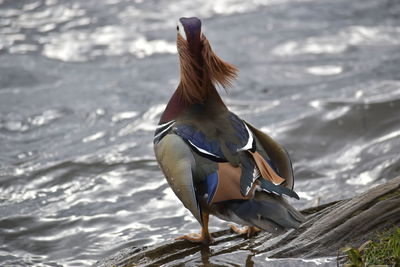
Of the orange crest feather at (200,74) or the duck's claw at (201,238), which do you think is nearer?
the duck's claw at (201,238)

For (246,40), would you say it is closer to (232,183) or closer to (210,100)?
(210,100)

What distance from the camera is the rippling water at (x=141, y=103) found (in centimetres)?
601

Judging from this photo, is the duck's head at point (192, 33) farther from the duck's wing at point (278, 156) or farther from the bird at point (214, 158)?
the duck's wing at point (278, 156)

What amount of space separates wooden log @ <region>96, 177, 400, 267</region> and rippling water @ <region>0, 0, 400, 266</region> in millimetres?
1320

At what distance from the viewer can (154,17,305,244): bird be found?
3729 millimetres

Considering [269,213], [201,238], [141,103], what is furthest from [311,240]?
[141,103]

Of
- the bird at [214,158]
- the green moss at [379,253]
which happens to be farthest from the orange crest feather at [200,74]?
the green moss at [379,253]

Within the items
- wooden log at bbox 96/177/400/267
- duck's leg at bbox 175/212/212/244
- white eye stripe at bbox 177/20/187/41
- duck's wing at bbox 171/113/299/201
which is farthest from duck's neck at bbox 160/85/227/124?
wooden log at bbox 96/177/400/267

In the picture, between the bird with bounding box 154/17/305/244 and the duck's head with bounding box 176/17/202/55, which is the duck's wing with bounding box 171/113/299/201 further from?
the duck's head with bounding box 176/17/202/55

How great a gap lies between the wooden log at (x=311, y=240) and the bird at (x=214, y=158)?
141 millimetres

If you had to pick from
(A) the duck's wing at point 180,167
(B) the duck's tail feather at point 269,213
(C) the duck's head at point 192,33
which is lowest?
(B) the duck's tail feather at point 269,213

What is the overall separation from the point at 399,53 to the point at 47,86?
189 inches

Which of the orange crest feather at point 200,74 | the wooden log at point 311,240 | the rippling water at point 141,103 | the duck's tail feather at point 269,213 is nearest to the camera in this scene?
the duck's tail feather at point 269,213

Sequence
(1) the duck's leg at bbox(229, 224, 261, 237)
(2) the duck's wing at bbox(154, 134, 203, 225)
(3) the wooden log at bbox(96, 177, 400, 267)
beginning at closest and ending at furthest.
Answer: (3) the wooden log at bbox(96, 177, 400, 267) < (2) the duck's wing at bbox(154, 134, 203, 225) < (1) the duck's leg at bbox(229, 224, 261, 237)
